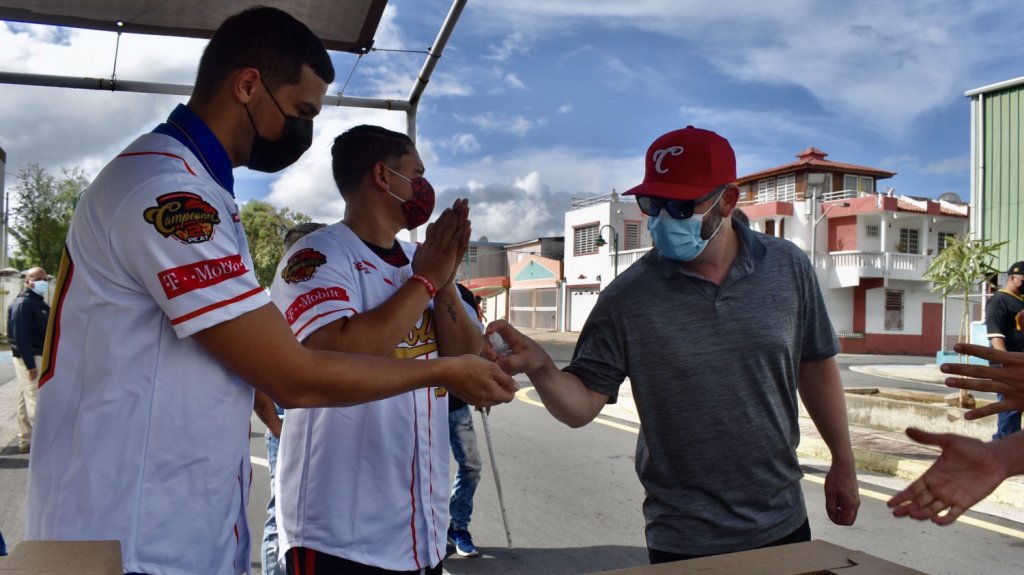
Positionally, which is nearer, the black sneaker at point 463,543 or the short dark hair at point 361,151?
the short dark hair at point 361,151

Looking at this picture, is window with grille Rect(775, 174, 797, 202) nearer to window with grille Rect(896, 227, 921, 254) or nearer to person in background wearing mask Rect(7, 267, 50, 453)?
window with grille Rect(896, 227, 921, 254)

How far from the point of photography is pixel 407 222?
2.64 m

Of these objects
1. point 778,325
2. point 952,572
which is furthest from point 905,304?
point 778,325

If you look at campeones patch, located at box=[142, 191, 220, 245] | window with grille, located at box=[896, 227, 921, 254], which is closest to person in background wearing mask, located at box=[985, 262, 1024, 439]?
campeones patch, located at box=[142, 191, 220, 245]

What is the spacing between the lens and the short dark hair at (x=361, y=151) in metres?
2.62

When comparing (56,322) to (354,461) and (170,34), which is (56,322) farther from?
(170,34)

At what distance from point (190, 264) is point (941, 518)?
1810mm

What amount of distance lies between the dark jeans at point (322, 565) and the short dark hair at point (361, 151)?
115 cm

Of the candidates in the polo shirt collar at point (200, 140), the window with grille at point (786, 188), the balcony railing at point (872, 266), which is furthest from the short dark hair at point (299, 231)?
the window with grille at point (786, 188)

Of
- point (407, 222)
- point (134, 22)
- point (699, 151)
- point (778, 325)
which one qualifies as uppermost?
point (134, 22)

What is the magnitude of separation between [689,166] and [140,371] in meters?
1.77

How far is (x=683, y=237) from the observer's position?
259 centimetres

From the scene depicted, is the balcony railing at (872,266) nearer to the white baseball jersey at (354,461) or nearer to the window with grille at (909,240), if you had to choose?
the window with grille at (909,240)

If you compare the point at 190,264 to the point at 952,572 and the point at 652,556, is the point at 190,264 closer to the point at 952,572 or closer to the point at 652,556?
the point at 652,556
